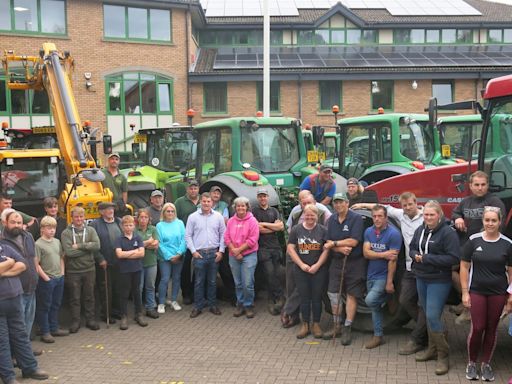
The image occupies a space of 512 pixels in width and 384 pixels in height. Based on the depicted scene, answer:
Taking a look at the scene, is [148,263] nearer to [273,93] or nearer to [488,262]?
[488,262]

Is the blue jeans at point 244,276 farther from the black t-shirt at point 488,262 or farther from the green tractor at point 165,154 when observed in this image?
the green tractor at point 165,154

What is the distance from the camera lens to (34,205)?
356 inches

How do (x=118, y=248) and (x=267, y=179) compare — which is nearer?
(x=118, y=248)

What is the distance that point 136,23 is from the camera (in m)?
24.7

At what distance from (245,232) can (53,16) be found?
1838 cm

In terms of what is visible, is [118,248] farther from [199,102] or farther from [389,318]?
[199,102]

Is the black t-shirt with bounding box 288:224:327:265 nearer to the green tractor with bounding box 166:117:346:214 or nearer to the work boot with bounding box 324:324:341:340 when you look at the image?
the work boot with bounding box 324:324:341:340

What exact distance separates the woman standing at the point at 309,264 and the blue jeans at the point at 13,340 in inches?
120

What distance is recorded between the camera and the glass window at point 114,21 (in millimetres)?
24109

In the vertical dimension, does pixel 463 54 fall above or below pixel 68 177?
above

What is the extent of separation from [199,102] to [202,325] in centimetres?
1903

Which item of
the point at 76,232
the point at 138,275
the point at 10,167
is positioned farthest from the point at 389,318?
the point at 10,167

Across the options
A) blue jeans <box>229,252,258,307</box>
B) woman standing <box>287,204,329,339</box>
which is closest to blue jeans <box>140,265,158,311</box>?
blue jeans <box>229,252,258,307</box>

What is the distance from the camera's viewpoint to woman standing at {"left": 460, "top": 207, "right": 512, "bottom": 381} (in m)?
5.47
